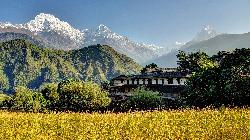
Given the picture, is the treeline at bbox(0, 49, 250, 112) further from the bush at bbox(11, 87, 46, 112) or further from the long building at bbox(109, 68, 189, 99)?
the long building at bbox(109, 68, 189, 99)

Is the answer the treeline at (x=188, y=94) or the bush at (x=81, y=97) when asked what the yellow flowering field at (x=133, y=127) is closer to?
the treeline at (x=188, y=94)

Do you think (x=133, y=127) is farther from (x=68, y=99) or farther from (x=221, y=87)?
(x=68, y=99)

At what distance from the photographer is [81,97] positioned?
81.8 m

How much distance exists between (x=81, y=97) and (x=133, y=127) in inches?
2614

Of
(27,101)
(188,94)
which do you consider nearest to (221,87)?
(188,94)

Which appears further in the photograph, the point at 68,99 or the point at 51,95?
the point at 51,95

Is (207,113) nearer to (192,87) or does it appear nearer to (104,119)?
(104,119)

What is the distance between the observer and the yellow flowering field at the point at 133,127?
14578mm

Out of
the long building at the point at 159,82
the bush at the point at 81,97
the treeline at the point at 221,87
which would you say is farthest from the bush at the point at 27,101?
the treeline at the point at 221,87

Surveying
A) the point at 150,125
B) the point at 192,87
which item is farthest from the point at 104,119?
the point at 192,87

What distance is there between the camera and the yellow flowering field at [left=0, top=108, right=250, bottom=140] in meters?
14.6

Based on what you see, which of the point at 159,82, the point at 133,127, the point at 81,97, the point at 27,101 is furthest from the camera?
the point at 159,82

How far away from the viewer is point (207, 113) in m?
18.8

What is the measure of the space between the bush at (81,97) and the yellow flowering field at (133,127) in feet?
203
